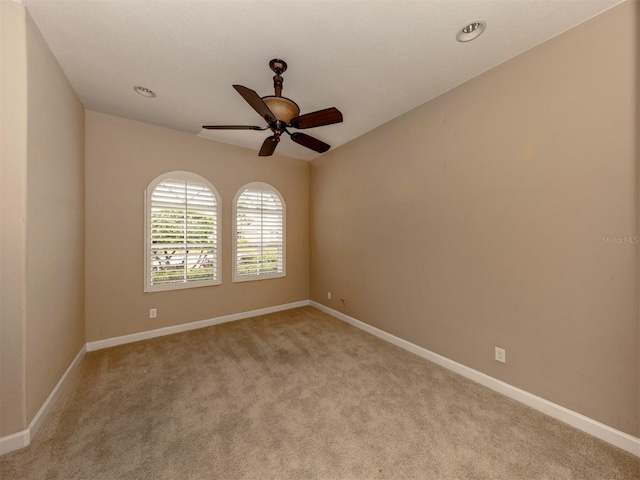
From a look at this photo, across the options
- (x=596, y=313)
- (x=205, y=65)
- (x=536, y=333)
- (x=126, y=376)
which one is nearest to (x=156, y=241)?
(x=126, y=376)

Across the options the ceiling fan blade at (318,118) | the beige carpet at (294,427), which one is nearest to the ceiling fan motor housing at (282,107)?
the ceiling fan blade at (318,118)

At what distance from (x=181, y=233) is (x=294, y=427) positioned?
9.49ft

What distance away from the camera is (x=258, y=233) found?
4309 mm

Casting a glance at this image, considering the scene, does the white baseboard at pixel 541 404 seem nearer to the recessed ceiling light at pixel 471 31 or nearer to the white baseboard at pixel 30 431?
the recessed ceiling light at pixel 471 31

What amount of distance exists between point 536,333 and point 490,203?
1141 millimetres

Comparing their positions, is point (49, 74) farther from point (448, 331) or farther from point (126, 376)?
point (448, 331)

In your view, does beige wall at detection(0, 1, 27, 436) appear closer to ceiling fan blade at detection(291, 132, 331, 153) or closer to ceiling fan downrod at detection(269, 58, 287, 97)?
ceiling fan downrod at detection(269, 58, 287, 97)

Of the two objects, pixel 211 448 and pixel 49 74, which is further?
pixel 49 74

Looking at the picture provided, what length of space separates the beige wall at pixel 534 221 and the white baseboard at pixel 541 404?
2.1 inches

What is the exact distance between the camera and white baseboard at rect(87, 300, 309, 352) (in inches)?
122

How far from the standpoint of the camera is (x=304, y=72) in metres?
2.29

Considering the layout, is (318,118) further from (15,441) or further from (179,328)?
(179,328)

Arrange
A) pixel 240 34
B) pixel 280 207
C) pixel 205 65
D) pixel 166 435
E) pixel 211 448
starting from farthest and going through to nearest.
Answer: pixel 280 207, pixel 205 65, pixel 240 34, pixel 166 435, pixel 211 448

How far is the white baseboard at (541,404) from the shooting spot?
1.62 m
